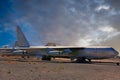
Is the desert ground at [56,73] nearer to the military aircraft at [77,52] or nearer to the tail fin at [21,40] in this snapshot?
the military aircraft at [77,52]

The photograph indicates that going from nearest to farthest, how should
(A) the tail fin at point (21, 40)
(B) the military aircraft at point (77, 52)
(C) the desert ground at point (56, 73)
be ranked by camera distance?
(C) the desert ground at point (56, 73)
(B) the military aircraft at point (77, 52)
(A) the tail fin at point (21, 40)

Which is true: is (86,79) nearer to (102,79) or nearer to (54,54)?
(102,79)

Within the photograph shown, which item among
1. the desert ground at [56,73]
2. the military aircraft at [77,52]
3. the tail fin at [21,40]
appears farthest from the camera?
the tail fin at [21,40]

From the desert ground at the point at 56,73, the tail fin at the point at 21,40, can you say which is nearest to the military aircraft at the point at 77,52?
the tail fin at the point at 21,40

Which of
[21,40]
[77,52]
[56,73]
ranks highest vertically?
[21,40]

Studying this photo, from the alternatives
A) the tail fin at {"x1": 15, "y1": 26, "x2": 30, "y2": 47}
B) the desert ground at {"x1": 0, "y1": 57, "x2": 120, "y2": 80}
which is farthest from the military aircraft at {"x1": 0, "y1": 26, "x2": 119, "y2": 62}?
the desert ground at {"x1": 0, "y1": 57, "x2": 120, "y2": 80}

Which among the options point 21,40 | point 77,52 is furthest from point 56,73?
point 21,40

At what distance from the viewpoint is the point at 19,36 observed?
80.2 meters

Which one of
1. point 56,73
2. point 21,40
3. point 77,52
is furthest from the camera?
point 21,40

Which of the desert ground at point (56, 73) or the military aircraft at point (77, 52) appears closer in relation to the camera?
the desert ground at point (56, 73)

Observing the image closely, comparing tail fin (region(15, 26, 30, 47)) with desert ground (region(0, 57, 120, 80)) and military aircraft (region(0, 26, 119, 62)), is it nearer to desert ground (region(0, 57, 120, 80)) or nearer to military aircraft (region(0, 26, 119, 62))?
military aircraft (region(0, 26, 119, 62))

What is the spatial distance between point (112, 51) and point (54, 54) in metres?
14.6

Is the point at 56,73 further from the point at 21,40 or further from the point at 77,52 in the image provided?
the point at 21,40

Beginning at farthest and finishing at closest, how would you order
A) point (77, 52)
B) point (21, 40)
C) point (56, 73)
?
1. point (21, 40)
2. point (77, 52)
3. point (56, 73)
